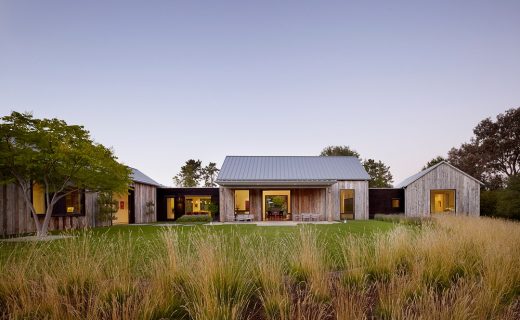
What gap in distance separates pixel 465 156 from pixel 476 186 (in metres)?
15.0

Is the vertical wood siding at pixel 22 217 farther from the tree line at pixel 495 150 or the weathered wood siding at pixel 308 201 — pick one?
the tree line at pixel 495 150

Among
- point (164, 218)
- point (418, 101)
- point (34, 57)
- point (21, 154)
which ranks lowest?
point (164, 218)

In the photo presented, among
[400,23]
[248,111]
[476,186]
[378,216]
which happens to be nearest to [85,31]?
[248,111]

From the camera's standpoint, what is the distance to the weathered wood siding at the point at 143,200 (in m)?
18.2

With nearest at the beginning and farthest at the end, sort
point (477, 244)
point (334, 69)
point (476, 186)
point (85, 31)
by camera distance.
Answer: point (477, 244)
point (85, 31)
point (334, 69)
point (476, 186)

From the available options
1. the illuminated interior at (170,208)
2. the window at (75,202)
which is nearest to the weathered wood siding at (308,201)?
the illuminated interior at (170,208)

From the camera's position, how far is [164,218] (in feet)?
68.9

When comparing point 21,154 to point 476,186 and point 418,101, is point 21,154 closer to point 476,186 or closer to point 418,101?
point 418,101

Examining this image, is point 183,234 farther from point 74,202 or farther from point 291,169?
point 291,169

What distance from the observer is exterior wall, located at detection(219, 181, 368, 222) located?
726 inches

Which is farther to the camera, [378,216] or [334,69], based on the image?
[378,216]

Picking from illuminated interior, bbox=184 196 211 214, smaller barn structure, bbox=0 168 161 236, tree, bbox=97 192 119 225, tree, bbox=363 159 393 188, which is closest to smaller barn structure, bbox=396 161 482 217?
illuminated interior, bbox=184 196 211 214


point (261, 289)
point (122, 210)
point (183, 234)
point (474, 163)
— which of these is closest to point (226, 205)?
point (122, 210)

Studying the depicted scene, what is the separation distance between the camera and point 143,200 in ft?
62.3
